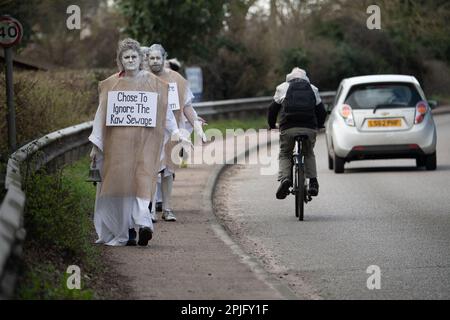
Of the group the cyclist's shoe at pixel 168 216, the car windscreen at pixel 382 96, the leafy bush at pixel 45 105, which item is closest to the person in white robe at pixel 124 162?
the cyclist's shoe at pixel 168 216

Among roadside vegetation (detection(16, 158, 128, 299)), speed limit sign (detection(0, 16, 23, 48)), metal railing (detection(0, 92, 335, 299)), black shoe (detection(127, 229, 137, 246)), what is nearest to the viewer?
metal railing (detection(0, 92, 335, 299))

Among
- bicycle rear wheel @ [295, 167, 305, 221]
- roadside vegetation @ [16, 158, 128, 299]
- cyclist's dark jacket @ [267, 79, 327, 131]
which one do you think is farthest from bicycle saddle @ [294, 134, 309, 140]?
roadside vegetation @ [16, 158, 128, 299]

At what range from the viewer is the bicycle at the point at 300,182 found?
A: 14.2 m

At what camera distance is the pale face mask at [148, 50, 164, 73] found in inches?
557

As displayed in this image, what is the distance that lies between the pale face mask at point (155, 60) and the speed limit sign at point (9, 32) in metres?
3.20

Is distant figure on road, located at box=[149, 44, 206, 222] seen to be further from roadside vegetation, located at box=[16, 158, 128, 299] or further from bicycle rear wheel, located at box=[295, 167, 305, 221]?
roadside vegetation, located at box=[16, 158, 128, 299]

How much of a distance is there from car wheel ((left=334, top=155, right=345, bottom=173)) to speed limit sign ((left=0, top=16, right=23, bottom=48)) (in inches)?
243

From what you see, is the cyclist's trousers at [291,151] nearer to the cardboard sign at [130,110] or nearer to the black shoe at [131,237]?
the cardboard sign at [130,110]

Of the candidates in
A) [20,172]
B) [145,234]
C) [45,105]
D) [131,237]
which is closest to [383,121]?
[45,105]

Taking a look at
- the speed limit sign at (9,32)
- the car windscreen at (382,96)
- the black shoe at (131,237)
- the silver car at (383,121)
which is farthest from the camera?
the car windscreen at (382,96)

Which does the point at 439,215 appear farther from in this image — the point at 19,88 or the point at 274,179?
the point at 19,88

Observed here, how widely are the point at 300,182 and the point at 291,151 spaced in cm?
67

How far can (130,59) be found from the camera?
38.4 ft
